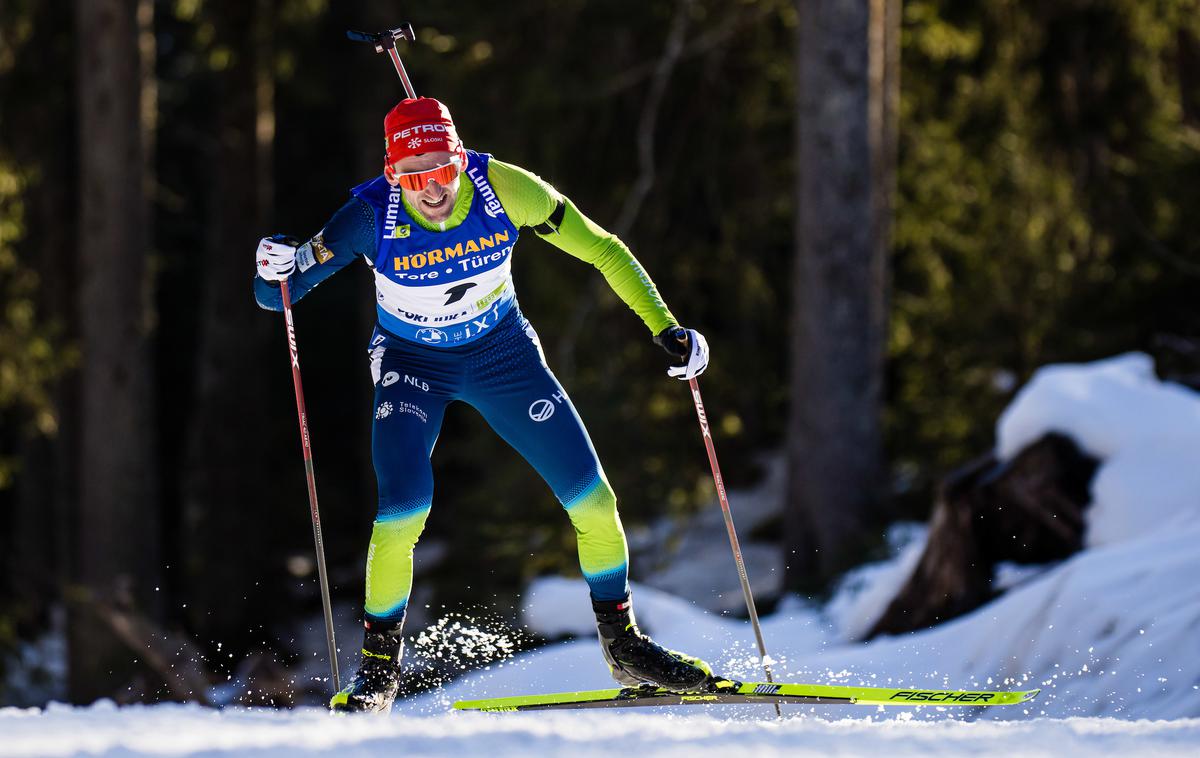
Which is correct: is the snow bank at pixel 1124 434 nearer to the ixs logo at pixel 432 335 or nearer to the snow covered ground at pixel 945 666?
the snow covered ground at pixel 945 666

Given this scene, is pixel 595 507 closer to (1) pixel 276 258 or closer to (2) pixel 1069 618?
(1) pixel 276 258

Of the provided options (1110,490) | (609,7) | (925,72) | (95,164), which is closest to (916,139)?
(925,72)

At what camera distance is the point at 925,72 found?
13.3 metres

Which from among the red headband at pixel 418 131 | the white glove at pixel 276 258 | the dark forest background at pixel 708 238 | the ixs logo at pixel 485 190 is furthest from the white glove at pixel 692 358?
the dark forest background at pixel 708 238

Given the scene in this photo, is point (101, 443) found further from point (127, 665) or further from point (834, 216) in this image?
point (834, 216)

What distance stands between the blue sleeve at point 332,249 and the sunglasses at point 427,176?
0.78 feet

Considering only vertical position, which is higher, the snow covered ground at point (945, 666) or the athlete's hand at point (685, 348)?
the athlete's hand at point (685, 348)

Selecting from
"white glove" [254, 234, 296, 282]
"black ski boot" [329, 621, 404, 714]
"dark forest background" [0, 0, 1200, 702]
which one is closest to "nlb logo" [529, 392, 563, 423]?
"black ski boot" [329, 621, 404, 714]

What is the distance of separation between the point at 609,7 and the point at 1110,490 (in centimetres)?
755

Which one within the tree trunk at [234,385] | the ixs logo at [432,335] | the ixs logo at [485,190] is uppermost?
the ixs logo at [485,190]

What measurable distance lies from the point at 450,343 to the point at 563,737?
1.80 metres

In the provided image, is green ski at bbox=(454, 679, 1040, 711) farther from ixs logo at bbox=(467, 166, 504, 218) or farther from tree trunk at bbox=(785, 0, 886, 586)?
tree trunk at bbox=(785, 0, 886, 586)

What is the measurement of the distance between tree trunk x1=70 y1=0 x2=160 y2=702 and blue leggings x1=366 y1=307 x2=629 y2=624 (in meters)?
8.29

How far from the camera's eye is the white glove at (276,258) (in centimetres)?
503
